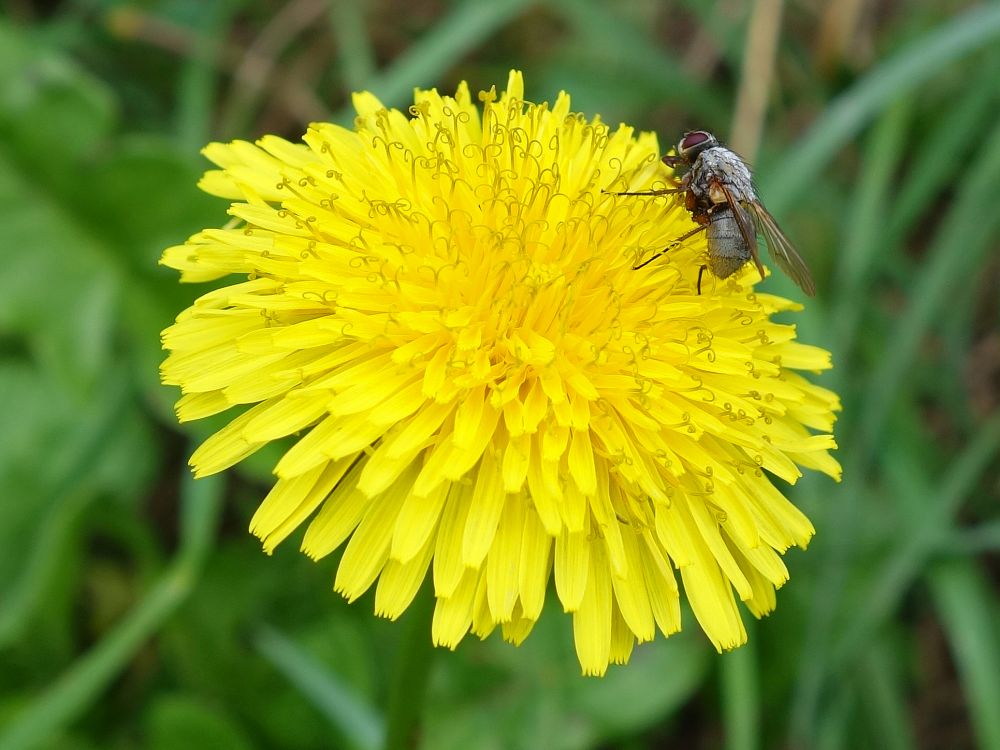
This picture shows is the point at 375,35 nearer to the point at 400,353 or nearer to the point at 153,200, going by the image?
the point at 153,200

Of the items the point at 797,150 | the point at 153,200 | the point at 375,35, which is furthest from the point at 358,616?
the point at 375,35

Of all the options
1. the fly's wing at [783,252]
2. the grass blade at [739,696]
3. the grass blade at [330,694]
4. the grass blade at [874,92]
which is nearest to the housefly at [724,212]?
the fly's wing at [783,252]

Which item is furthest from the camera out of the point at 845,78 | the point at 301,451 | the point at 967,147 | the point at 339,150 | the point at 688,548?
the point at 845,78

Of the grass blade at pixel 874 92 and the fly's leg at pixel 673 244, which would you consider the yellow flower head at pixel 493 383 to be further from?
the grass blade at pixel 874 92

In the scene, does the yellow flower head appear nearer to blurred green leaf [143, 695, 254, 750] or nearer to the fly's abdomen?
the fly's abdomen

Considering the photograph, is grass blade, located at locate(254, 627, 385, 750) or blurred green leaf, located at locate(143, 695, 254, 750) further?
blurred green leaf, located at locate(143, 695, 254, 750)

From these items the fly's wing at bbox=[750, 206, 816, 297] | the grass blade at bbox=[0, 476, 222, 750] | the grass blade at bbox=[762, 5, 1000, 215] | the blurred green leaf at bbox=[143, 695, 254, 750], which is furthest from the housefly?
the blurred green leaf at bbox=[143, 695, 254, 750]

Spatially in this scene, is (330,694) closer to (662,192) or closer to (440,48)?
(662,192)

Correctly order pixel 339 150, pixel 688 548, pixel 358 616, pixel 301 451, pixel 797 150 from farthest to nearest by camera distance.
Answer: pixel 797 150
pixel 358 616
pixel 339 150
pixel 688 548
pixel 301 451
